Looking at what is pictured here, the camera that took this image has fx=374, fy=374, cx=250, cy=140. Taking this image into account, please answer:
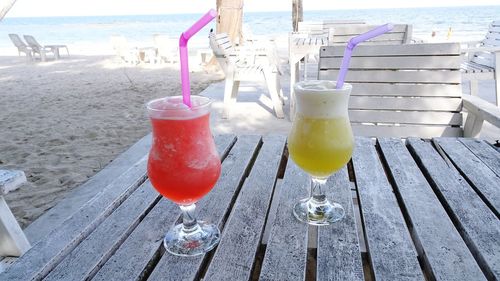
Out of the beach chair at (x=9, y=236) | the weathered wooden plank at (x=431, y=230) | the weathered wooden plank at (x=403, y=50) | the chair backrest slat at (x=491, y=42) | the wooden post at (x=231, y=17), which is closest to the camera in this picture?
the weathered wooden plank at (x=431, y=230)

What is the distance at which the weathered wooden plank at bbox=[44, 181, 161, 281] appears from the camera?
715 millimetres

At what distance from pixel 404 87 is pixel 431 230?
1.87 metres

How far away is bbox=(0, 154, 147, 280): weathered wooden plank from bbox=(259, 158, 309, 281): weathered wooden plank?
0.42 metres

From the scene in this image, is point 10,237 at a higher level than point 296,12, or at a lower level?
lower

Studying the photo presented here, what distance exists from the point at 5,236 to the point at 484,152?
190cm

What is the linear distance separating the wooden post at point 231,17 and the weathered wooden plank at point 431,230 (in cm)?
598

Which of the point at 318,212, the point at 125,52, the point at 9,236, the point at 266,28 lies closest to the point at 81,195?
the point at 9,236

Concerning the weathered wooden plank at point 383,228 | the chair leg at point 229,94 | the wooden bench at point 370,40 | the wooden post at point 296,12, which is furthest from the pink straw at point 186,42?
the wooden post at point 296,12

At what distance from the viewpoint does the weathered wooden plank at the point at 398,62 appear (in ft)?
7.75

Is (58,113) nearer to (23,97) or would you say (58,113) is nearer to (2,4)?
(23,97)

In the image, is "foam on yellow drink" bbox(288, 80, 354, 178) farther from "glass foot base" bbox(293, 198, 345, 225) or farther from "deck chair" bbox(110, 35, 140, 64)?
"deck chair" bbox(110, 35, 140, 64)

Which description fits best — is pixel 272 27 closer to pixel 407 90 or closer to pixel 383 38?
pixel 383 38

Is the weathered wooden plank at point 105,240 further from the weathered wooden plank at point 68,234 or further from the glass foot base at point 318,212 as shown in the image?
the glass foot base at point 318,212

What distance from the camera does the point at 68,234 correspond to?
0.84 m
